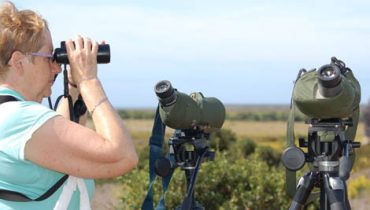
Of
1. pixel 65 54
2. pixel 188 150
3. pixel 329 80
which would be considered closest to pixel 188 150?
pixel 188 150

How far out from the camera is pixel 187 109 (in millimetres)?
3363

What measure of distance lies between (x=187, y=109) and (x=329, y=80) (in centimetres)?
87

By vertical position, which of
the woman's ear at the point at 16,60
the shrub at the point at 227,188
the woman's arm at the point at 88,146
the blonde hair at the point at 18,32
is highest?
the blonde hair at the point at 18,32

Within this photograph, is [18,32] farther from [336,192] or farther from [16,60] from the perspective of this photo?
[336,192]

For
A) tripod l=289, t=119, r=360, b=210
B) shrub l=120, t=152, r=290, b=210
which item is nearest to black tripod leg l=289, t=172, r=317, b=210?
tripod l=289, t=119, r=360, b=210

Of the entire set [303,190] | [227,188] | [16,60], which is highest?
[16,60]

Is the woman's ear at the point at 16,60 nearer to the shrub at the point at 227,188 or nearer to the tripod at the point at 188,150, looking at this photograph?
the tripod at the point at 188,150

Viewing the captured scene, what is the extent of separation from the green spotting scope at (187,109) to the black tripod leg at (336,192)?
0.79m

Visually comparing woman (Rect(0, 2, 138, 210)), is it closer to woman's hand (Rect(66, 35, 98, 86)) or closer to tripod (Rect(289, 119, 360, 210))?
woman's hand (Rect(66, 35, 98, 86))

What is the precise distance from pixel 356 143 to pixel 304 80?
15.3 inches

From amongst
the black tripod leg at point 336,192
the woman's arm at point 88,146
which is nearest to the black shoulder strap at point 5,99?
the woman's arm at point 88,146

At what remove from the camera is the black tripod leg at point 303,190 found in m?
2.97

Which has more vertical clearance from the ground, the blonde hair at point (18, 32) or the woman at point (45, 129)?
the blonde hair at point (18, 32)

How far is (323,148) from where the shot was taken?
116 inches
